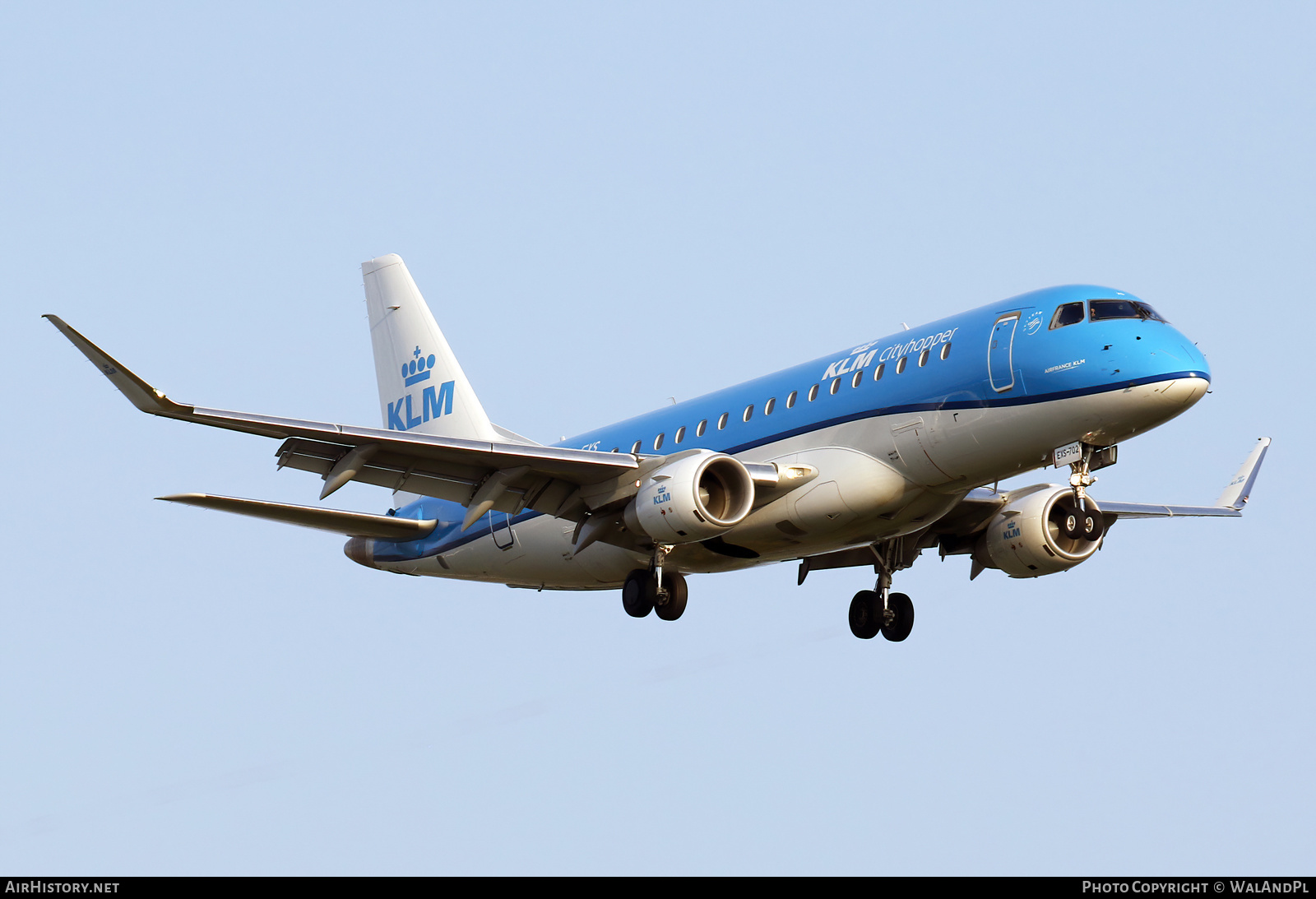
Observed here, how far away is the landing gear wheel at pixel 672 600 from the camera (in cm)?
3142

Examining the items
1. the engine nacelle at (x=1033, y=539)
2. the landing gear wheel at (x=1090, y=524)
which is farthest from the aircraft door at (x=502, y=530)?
the landing gear wheel at (x=1090, y=524)

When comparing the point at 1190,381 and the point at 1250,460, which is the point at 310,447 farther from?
the point at 1250,460

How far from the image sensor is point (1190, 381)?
27.3 m

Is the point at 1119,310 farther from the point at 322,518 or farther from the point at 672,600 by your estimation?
the point at 322,518

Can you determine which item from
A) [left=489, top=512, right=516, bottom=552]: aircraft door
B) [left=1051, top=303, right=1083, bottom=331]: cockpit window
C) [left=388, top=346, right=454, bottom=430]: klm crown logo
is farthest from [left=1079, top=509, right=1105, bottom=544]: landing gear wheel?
[left=388, top=346, right=454, bottom=430]: klm crown logo

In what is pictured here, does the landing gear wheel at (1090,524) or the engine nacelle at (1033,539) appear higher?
the engine nacelle at (1033,539)

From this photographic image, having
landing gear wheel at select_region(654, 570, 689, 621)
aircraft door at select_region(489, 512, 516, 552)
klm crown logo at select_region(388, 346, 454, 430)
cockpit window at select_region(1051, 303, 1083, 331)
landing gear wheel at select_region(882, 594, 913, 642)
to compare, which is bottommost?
landing gear wheel at select_region(654, 570, 689, 621)

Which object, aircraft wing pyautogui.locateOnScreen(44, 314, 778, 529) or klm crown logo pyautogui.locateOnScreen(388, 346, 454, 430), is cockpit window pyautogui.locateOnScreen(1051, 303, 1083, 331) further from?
klm crown logo pyautogui.locateOnScreen(388, 346, 454, 430)

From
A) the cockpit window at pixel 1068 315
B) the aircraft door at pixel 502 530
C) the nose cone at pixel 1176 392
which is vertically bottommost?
the nose cone at pixel 1176 392

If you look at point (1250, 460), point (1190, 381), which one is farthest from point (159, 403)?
point (1250, 460)

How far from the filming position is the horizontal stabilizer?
30.8 m

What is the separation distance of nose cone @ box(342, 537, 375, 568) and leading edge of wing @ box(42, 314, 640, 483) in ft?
26.1

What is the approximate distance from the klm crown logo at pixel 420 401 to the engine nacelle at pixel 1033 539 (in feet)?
42.7

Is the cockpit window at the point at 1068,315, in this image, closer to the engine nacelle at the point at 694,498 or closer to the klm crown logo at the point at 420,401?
the engine nacelle at the point at 694,498
